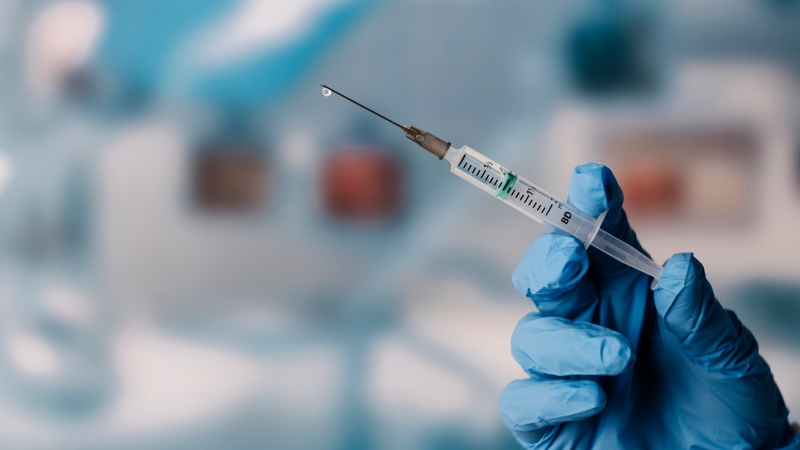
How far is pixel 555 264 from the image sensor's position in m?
1.09

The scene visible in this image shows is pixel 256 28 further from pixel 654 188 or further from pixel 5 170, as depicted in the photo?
pixel 654 188

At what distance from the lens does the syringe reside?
3.59ft

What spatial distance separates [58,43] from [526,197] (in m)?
1.87

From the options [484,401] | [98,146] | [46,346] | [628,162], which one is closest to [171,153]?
[98,146]

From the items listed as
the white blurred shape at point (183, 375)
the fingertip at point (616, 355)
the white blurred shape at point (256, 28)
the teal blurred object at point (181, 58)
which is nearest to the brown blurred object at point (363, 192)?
the teal blurred object at point (181, 58)

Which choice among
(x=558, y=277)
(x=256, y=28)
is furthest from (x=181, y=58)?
(x=558, y=277)

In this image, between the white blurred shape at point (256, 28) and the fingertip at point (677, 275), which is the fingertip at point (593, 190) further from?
the white blurred shape at point (256, 28)

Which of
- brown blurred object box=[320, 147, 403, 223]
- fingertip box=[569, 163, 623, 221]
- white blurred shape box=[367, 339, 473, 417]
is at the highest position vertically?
brown blurred object box=[320, 147, 403, 223]

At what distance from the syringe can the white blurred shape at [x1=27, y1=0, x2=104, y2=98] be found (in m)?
1.60

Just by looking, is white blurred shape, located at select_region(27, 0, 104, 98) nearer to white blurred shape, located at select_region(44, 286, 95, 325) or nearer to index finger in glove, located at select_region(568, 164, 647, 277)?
white blurred shape, located at select_region(44, 286, 95, 325)

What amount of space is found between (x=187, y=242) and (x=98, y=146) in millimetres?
462

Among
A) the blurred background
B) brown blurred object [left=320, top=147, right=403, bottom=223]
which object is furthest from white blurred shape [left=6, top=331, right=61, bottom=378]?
brown blurred object [left=320, top=147, right=403, bottom=223]

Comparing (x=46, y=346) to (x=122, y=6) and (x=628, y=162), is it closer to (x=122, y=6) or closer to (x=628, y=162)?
(x=122, y=6)

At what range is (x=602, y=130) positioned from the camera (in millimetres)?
2129
